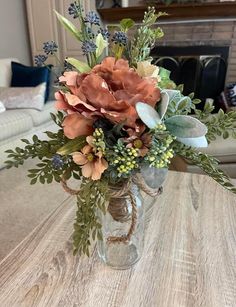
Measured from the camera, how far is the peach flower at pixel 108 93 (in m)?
0.51

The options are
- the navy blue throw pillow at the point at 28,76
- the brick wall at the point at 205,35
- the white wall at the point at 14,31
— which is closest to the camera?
the navy blue throw pillow at the point at 28,76

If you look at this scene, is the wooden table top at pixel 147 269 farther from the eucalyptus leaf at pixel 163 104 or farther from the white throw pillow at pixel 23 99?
the white throw pillow at pixel 23 99

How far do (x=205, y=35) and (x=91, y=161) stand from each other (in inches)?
128

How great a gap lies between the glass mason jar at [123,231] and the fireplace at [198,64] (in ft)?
9.28

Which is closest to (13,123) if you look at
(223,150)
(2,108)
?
(2,108)

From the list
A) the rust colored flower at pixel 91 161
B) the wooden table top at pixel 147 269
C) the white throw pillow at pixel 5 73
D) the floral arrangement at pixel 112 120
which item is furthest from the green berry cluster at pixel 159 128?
the white throw pillow at pixel 5 73

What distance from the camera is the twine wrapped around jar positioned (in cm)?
61

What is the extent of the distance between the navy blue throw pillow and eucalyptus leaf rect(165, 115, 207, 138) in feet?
7.57

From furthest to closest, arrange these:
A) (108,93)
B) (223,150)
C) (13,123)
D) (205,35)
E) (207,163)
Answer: (205,35) → (13,123) → (223,150) → (207,163) → (108,93)

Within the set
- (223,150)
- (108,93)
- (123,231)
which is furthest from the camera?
(223,150)

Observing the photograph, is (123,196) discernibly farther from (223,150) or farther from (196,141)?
(223,150)

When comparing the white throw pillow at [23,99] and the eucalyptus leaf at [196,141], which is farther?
the white throw pillow at [23,99]

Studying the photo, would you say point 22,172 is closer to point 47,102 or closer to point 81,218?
point 47,102

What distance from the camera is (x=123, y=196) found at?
2.15 ft
